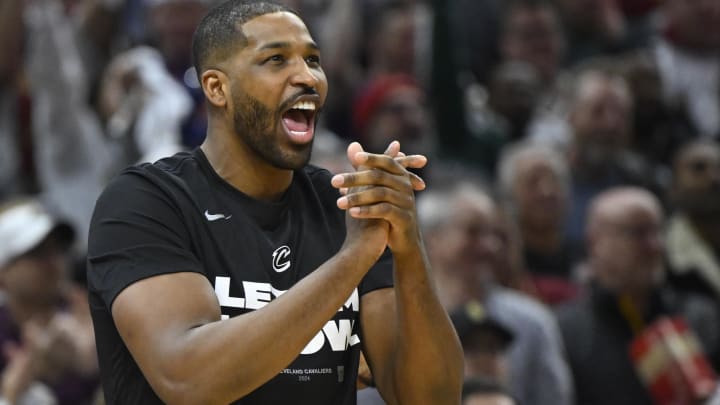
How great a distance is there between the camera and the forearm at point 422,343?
121 inches

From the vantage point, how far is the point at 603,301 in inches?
263

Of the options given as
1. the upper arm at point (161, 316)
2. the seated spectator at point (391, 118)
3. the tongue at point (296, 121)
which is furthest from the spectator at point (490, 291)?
the upper arm at point (161, 316)

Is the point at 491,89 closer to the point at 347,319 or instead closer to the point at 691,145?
the point at 691,145

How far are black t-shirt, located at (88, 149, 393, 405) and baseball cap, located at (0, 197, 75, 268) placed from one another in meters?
3.25

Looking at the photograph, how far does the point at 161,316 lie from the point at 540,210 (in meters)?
4.79

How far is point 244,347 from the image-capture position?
9.15 ft

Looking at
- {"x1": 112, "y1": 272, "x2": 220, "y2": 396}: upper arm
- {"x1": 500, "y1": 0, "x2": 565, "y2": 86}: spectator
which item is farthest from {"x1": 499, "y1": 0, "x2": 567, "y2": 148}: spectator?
{"x1": 112, "y1": 272, "x2": 220, "y2": 396}: upper arm

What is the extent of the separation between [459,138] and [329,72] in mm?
995

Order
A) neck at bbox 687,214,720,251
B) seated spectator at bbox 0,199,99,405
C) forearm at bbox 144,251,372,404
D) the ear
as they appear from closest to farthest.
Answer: forearm at bbox 144,251,372,404
the ear
seated spectator at bbox 0,199,99,405
neck at bbox 687,214,720,251

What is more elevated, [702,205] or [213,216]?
[213,216]

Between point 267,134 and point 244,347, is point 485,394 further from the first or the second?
point 244,347

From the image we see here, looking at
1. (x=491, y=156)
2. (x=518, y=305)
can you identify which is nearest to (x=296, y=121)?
(x=518, y=305)

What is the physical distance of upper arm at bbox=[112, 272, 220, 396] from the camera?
2836 mm

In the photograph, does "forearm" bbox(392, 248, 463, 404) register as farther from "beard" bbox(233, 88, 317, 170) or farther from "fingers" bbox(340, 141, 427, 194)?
"beard" bbox(233, 88, 317, 170)
